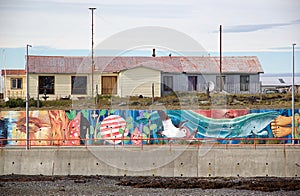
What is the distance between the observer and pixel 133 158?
3428 centimetres

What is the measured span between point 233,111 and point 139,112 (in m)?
7.04

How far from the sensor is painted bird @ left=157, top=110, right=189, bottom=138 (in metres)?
43.9

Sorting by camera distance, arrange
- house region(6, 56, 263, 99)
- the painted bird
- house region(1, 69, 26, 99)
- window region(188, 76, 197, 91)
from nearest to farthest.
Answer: the painted bird < house region(6, 56, 263, 99) < window region(188, 76, 197, 91) < house region(1, 69, 26, 99)

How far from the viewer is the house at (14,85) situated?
5859 centimetres

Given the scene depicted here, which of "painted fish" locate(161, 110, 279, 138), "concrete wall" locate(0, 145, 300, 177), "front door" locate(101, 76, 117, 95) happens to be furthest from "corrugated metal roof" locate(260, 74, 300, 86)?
"concrete wall" locate(0, 145, 300, 177)

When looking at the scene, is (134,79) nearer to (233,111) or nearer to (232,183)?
(233,111)

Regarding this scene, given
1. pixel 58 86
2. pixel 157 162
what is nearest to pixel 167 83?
pixel 58 86

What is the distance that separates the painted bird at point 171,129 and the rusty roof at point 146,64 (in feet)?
39.9

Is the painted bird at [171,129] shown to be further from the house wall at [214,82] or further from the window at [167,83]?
the window at [167,83]

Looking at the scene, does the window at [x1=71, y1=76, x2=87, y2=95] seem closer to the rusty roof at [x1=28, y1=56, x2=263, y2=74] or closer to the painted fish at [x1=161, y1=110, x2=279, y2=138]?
the rusty roof at [x1=28, y1=56, x2=263, y2=74]

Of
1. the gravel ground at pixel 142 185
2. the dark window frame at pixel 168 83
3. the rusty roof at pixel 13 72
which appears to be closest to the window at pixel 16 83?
the rusty roof at pixel 13 72

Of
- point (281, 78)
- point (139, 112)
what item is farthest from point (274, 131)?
point (281, 78)

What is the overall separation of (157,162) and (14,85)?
95.1 feet

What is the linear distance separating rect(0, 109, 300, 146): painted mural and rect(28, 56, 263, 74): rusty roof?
1195 cm
